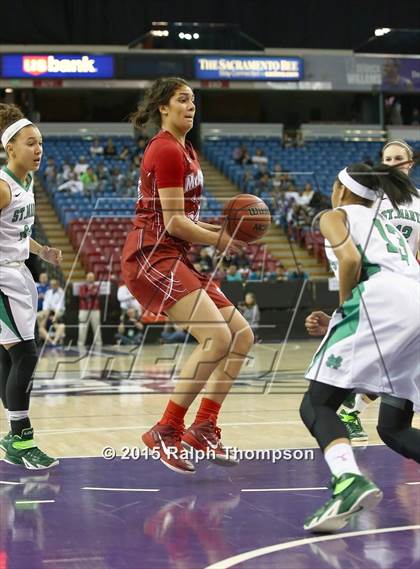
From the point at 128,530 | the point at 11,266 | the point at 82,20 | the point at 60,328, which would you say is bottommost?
the point at 60,328

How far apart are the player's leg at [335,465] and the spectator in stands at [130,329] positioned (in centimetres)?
1235

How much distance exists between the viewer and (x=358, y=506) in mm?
3668

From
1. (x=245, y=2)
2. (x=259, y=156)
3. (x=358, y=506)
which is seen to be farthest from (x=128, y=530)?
(x=245, y=2)

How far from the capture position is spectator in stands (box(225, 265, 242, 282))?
17234mm

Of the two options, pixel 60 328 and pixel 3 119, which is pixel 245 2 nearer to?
pixel 60 328

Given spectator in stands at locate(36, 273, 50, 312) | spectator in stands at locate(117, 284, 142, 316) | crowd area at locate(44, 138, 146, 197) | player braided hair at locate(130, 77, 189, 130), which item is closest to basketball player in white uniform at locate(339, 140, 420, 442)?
player braided hair at locate(130, 77, 189, 130)

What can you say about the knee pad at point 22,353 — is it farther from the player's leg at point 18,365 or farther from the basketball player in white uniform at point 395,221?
the basketball player in white uniform at point 395,221

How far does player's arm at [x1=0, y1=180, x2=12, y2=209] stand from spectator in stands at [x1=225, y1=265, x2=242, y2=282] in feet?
39.2

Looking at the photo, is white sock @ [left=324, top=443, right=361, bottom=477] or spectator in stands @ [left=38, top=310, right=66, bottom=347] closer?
white sock @ [left=324, top=443, right=361, bottom=477]

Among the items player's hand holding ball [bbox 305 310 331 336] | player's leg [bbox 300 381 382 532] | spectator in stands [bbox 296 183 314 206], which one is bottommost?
spectator in stands [bbox 296 183 314 206]

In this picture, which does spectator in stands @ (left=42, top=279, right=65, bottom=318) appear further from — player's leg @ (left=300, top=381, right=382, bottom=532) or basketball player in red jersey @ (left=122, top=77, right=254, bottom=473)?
player's leg @ (left=300, top=381, right=382, bottom=532)

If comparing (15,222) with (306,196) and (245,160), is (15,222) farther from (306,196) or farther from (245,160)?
(245,160)

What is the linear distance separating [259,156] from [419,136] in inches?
232

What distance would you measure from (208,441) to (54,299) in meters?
11.2
